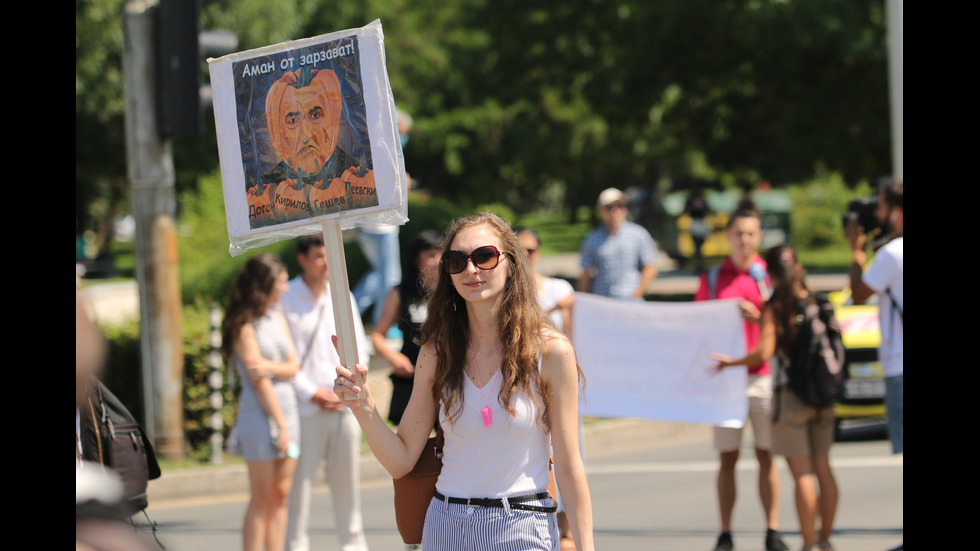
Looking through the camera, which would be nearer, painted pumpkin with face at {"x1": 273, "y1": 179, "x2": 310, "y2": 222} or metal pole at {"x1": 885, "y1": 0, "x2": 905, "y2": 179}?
painted pumpkin with face at {"x1": 273, "y1": 179, "x2": 310, "y2": 222}

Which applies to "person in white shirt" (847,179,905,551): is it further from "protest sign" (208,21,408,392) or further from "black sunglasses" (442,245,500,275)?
"protest sign" (208,21,408,392)

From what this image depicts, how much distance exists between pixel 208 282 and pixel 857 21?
400 inches

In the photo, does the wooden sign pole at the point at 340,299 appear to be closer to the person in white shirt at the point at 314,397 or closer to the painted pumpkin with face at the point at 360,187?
the painted pumpkin with face at the point at 360,187

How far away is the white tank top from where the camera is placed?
3629mm

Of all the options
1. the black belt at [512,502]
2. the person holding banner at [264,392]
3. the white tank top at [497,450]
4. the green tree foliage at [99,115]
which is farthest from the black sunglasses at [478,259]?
the green tree foliage at [99,115]

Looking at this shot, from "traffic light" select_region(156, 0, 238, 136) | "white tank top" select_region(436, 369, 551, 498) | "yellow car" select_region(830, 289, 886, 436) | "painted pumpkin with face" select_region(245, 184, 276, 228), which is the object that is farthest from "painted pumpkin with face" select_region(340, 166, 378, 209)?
"yellow car" select_region(830, 289, 886, 436)

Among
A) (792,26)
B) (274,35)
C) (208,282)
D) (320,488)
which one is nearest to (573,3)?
(792,26)

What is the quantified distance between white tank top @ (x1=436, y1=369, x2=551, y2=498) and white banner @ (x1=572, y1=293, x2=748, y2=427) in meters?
3.58

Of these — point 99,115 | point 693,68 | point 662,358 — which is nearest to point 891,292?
point 662,358

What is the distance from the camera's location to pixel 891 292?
639 centimetres

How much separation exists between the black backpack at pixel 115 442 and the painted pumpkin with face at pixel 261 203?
788mm

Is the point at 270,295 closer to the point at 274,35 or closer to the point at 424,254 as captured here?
the point at 424,254

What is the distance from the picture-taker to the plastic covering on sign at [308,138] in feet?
11.6

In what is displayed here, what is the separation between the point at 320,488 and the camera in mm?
9594
